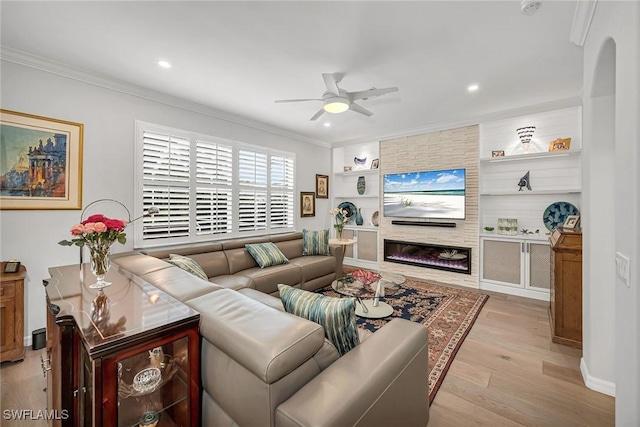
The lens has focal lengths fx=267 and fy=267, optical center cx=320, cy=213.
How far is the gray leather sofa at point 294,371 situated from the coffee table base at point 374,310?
146 centimetres

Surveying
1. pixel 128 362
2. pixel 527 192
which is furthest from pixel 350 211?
pixel 128 362

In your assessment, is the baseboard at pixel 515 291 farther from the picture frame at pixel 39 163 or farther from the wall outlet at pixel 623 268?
the picture frame at pixel 39 163

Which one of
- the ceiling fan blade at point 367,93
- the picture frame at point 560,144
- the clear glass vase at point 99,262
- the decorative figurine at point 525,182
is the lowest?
the clear glass vase at point 99,262

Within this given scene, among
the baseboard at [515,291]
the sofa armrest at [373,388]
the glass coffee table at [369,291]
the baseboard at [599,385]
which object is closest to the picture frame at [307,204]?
the glass coffee table at [369,291]

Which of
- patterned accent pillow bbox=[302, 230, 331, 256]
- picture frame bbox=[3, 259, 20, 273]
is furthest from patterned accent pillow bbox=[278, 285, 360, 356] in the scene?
patterned accent pillow bbox=[302, 230, 331, 256]

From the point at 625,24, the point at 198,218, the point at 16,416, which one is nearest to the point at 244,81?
the point at 198,218

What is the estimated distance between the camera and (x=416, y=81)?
10.1ft

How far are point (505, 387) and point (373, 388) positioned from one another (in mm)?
1692

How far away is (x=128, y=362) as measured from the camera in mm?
1112

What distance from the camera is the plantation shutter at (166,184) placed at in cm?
336

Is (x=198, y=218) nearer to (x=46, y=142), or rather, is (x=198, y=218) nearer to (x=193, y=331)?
(x=46, y=142)

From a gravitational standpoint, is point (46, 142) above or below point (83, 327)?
above

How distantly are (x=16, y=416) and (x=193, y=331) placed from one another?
5.83 ft

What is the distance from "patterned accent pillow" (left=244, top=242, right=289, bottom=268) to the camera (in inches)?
149
